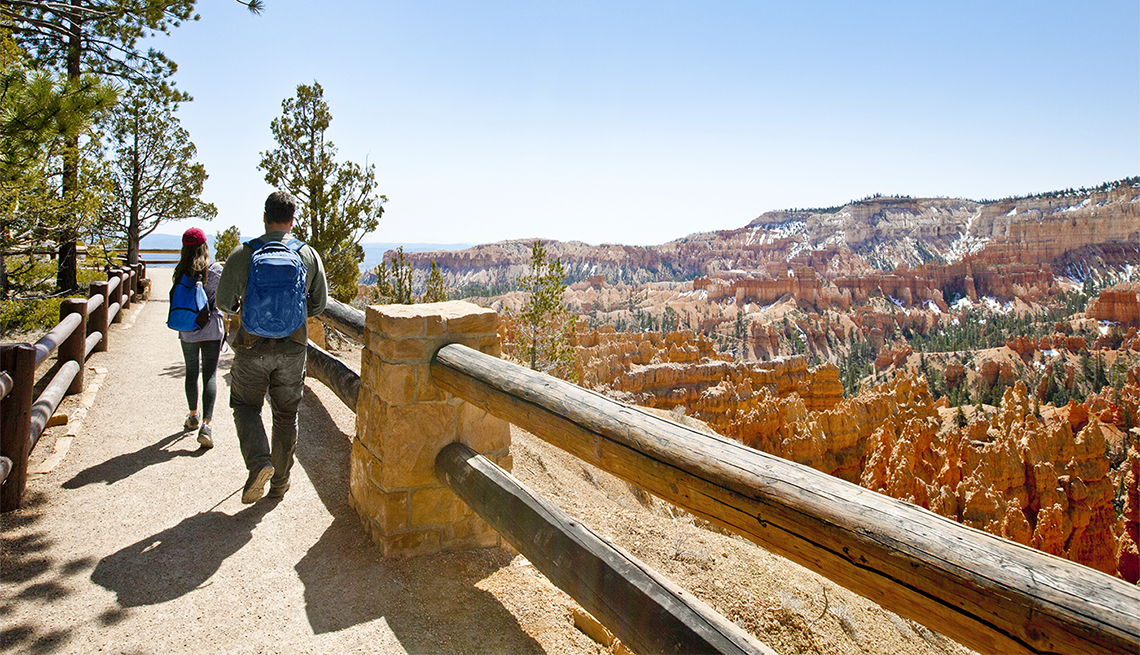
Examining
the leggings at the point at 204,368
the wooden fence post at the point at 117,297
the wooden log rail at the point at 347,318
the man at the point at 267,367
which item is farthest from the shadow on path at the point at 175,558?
the wooden fence post at the point at 117,297

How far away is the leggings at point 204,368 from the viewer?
4656 millimetres

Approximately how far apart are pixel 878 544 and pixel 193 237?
4717mm

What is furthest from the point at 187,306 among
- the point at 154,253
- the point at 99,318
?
the point at 154,253

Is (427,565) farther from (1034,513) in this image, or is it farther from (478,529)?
(1034,513)

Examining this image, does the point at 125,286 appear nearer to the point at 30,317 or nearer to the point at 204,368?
the point at 30,317

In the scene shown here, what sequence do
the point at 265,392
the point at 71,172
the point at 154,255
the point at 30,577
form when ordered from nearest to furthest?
the point at 30,577 < the point at 265,392 < the point at 71,172 < the point at 154,255

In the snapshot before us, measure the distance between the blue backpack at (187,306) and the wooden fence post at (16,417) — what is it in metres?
0.91

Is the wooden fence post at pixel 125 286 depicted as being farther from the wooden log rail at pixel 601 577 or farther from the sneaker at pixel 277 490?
the wooden log rail at pixel 601 577

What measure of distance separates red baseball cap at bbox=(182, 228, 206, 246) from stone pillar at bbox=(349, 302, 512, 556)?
191 cm

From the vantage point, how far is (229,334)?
8.32 meters

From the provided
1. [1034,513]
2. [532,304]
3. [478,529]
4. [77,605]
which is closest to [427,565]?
[478,529]

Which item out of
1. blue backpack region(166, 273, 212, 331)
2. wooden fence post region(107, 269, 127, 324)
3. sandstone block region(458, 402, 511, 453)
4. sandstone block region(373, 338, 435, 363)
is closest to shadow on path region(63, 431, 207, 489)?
blue backpack region(166, 273, 212, 331)

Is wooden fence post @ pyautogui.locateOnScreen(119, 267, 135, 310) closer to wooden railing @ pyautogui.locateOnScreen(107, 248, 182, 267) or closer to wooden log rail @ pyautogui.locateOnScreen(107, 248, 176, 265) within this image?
wooden log rail @ pyautogui.locateOnScreen(107, 248, 176, 265)

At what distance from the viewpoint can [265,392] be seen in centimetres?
351
